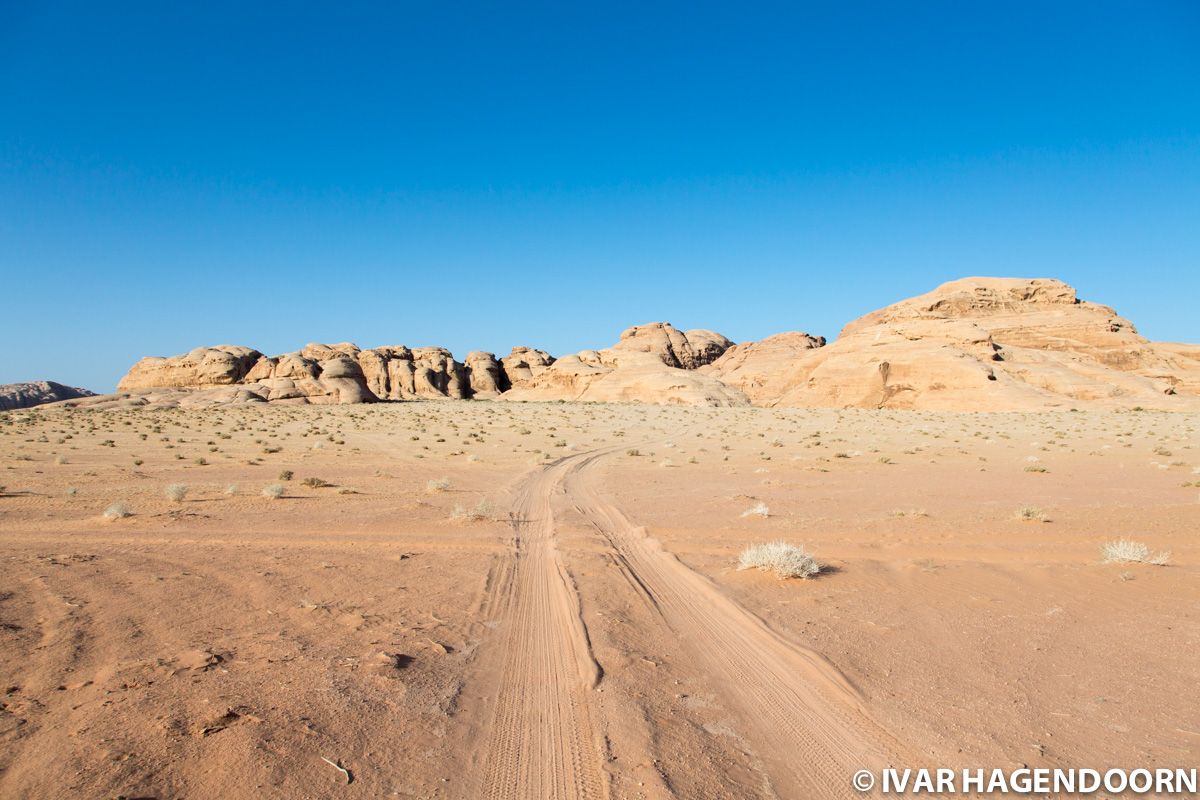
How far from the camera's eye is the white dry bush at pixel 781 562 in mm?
7148

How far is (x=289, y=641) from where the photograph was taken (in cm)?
508

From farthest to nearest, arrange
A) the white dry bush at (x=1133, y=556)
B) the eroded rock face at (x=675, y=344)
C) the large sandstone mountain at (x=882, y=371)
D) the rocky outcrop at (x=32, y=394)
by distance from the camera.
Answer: the eroded rock face at (x=675, y=344), the rocky outcrop at (x=32, y=394), the large sandstone mountain at (x=882, y=371), the white dry bush at (x=1133, y=556)

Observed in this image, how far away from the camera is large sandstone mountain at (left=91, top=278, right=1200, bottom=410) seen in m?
48.7

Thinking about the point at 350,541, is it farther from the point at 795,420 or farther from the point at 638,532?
the point at 795,420

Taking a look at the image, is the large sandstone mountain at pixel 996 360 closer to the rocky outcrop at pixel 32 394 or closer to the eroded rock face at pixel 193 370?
the eroded rock face at pixel 193 370

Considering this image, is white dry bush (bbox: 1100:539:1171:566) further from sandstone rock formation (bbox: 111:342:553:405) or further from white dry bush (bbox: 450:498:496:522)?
sandstone rock formation (bbox: 111:342:553:405)

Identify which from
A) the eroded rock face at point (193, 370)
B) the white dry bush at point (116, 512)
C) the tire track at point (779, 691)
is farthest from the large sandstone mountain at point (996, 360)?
the eroded rock face at point (193, 370)

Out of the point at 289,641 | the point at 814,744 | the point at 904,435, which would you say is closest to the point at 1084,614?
the point at 814,744

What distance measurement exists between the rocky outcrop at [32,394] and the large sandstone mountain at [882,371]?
62.2ft

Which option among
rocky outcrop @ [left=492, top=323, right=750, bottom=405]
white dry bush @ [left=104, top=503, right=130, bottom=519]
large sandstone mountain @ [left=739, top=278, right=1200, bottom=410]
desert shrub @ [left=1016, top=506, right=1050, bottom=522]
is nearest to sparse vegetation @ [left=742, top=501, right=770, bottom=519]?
desert shrub @ [left=1016, top=506, right=1050, bottom=522]

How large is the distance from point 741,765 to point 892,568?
5104mm

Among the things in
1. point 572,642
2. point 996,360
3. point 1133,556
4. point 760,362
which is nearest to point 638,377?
point 760,362

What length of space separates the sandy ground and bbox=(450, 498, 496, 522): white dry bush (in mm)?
107

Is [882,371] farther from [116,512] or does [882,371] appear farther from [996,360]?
[116,512]
